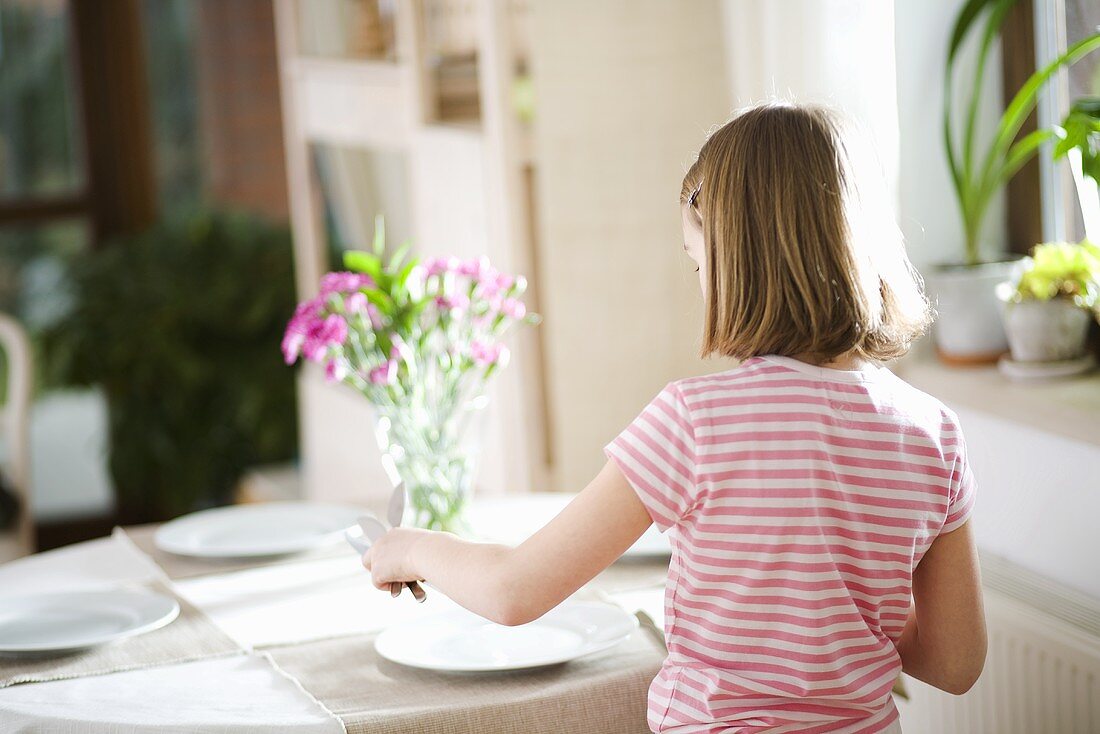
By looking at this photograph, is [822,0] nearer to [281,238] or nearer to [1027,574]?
[1027,574]

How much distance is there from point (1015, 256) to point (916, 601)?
111 cm

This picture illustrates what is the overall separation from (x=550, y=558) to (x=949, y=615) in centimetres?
36

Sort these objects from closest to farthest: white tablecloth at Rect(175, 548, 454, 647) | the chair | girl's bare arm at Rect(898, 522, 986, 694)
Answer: girl's bare arm at Rect(898, 522, 986, 694)
white tablecloth at Rect(175, 548, 454, 647)
the chair

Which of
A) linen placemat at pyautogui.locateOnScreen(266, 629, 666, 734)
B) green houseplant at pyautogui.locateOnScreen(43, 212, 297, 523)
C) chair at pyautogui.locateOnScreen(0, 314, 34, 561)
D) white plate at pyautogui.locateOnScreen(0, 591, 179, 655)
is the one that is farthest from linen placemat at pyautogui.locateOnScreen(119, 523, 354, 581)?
green houseplant at pyautogui.locateOnScreen(43, 212, 297, 523)

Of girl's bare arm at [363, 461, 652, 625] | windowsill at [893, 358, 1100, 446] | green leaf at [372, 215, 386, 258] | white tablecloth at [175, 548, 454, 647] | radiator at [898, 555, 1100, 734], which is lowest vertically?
radiator at [898, 555, 1100, 734]

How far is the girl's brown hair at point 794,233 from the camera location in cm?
97

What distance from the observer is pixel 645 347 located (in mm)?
2357

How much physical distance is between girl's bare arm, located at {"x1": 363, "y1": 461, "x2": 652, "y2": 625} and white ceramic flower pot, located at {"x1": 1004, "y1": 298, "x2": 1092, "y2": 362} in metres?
1.01

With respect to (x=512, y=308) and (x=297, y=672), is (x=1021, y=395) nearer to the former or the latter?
(x=512, y=308)

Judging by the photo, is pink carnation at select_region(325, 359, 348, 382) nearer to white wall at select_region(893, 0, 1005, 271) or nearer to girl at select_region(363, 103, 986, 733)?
girl at select_region(363, 103, 986, 733)

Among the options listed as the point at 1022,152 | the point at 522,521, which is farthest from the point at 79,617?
the point at 1022,152

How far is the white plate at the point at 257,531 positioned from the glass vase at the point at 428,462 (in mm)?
172

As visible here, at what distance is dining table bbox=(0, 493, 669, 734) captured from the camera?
1095mm

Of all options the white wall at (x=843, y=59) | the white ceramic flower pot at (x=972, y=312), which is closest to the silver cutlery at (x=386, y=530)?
the white wall at (x=843, y=59)
